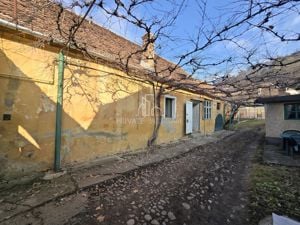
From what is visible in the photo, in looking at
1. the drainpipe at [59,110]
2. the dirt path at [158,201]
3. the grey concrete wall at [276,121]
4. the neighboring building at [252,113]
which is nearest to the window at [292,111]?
the grey concrete wall at [276,121]

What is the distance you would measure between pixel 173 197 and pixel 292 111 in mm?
8806

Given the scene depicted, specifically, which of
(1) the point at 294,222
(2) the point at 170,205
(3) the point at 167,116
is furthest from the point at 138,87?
(1) the point at 294,222

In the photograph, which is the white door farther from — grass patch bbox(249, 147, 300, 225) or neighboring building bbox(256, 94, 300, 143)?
grass patch bbox(249, 147, 300, 225)

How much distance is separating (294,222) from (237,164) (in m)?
3.15

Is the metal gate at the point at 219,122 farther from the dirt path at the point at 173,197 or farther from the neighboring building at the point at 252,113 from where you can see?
the neighboring building at the point at 252,113

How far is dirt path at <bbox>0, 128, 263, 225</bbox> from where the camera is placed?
282 centimetres

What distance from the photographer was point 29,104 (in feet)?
Result: 13.7

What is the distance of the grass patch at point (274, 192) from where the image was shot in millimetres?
3135

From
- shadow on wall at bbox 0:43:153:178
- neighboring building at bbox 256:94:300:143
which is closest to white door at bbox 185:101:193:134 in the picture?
shadow on wall at bbox 0:43:153:178

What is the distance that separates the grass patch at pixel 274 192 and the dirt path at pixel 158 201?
0.62ft

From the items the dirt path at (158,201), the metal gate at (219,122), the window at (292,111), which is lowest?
the dirt path at (158,201)

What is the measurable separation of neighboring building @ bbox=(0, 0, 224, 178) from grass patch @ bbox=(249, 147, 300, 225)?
13.9ft

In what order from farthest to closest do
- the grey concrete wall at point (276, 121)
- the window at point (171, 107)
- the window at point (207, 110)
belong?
the window at point (207, 110), the window at point (171, 107), the grey concrete wall at point (276, 121)

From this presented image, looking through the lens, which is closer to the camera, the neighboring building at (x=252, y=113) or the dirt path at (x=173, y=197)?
the dirt path at (x=173, y=197)
